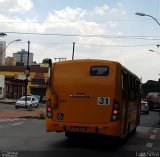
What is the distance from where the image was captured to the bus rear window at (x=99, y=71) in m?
14.9

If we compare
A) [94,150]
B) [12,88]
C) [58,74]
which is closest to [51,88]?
[58,74]

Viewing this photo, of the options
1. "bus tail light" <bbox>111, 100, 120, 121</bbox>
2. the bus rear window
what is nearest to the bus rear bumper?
"bus tail light" <bbox>111, 100, 120, 121</bbox>

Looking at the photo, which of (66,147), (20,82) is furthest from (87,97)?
(20,82)

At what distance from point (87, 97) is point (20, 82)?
77.9 meters

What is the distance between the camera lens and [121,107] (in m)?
14.9

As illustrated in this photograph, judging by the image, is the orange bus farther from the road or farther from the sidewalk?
the sidewalk

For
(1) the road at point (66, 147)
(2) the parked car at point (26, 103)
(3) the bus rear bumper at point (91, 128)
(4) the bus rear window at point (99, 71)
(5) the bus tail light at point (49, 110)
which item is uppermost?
(4) the bus rear window at point (99, 71)

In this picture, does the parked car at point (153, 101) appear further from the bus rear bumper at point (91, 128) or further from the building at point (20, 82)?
the bus rear bumper at point (91, 128)

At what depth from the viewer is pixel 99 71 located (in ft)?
49.1

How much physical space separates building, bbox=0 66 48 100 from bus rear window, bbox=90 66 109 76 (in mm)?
70431

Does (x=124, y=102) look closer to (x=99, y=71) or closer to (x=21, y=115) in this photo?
(x=99, y=71)

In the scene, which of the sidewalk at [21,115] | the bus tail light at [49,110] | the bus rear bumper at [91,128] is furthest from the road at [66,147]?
the sidewalk at [21,115]

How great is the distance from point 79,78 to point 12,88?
76916 millimetres

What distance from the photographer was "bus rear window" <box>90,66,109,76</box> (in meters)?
14.9
